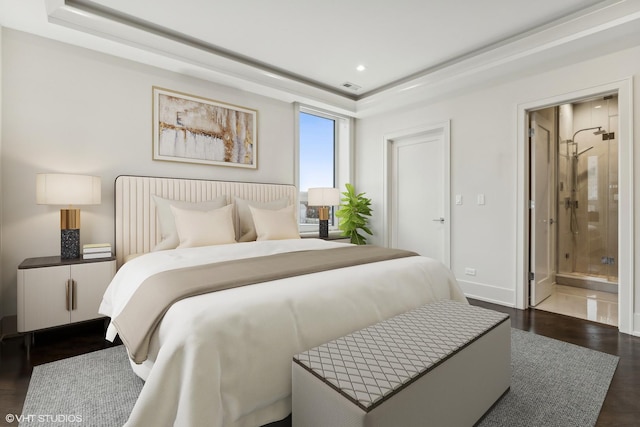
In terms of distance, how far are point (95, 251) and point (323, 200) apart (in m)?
2.59

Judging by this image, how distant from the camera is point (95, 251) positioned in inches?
106

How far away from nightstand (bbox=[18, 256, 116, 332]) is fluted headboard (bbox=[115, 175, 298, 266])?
38cm

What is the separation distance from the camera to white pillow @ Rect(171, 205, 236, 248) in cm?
286

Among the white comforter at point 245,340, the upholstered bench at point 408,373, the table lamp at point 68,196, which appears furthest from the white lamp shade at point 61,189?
the upholstered bench at point 408,373

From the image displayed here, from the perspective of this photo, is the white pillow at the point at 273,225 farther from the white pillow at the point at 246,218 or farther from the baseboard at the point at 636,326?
the baseboard at the point at 636,326

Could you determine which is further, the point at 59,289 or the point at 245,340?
the point at 59,289

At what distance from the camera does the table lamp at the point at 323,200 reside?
4355 mm

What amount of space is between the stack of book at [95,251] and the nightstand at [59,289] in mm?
58

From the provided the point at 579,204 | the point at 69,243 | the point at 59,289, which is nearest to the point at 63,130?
the point at 69,243

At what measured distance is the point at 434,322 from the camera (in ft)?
5.46

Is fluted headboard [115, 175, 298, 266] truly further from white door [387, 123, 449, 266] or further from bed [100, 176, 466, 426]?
white door [387, 123, 449, 266]

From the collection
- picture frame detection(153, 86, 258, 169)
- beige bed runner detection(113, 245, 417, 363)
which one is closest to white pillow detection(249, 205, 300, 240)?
picture frame detection(153, 86, 258, 169)

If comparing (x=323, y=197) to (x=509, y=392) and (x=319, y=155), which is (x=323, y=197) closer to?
(x=319, y=155)

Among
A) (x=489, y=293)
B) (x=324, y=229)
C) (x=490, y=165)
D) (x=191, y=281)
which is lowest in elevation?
(x=489, y=293)
